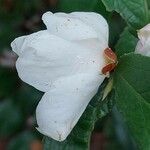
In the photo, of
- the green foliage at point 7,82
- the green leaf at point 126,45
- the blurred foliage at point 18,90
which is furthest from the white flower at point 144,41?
the green foliage at point 7,82

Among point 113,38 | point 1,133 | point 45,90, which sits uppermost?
point 45,90

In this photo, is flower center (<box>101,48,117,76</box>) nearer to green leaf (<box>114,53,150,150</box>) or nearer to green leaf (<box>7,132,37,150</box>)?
green leaf (<box>114,53,150,150</box>)

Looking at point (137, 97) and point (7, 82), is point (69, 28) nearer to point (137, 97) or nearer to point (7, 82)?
point (137, 97)

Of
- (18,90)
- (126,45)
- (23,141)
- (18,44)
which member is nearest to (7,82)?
(18,90)

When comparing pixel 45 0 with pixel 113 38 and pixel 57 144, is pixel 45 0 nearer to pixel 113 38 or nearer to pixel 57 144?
pixel 113 38

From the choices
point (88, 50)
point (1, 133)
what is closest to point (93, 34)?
point (88, 50)

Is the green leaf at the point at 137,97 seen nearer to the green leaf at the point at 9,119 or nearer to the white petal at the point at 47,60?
the white petal at the point at 47,60
